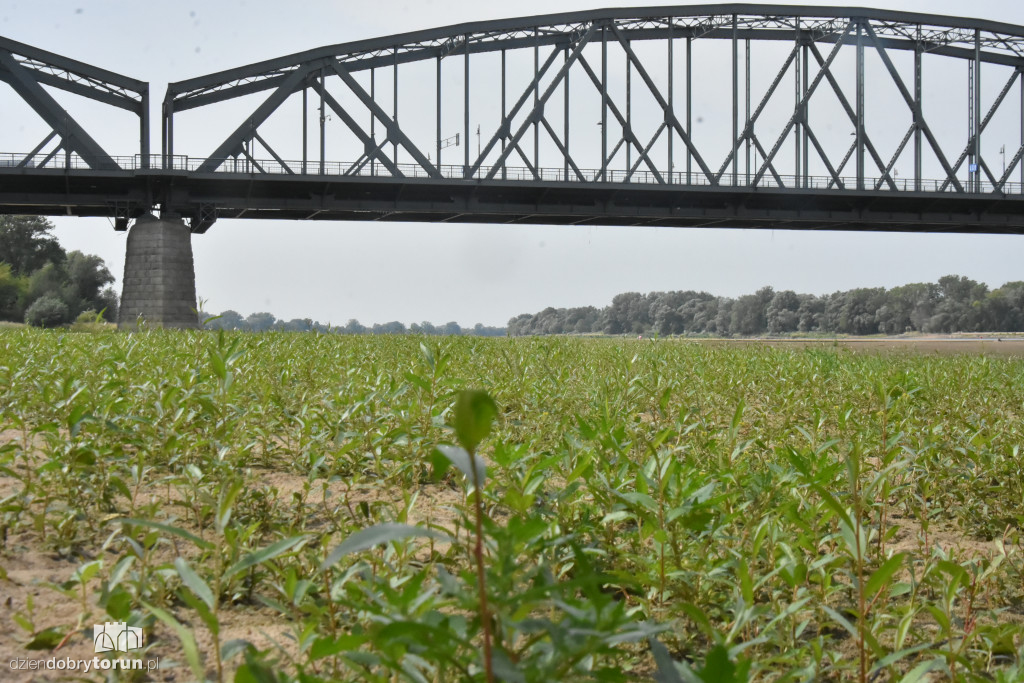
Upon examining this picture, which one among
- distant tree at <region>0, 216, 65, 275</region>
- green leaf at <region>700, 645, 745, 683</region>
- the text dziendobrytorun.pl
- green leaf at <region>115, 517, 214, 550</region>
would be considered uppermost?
distant tree at <region>0, 216, 65, 275</region>

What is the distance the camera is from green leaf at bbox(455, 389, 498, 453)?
678 mm

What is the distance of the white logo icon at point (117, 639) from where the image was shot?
1.53m

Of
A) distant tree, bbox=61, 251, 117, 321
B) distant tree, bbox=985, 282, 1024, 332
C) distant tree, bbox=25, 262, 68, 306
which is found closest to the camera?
distant tree, bbox=25, 262, 68, 306

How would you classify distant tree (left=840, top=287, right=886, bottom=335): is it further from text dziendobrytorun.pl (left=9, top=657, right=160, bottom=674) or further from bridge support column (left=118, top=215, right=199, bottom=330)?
text dziendobrytorun.pl (left=9, top=657, right=160, bottom=674)

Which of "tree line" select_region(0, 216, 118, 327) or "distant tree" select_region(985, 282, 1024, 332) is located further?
"distant tree" select_region(985, 282, 1024, 332)

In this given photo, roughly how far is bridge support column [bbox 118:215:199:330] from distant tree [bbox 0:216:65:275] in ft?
116

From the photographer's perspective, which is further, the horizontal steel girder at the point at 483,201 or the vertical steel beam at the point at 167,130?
the vertical steel beam at the point at 167,130

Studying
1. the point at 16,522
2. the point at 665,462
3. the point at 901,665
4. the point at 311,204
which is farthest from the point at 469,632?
the point at 311,204

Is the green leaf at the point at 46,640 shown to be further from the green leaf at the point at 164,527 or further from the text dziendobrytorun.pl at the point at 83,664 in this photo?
the green leaf at the point at 164,527

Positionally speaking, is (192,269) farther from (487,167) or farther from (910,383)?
(910,383)

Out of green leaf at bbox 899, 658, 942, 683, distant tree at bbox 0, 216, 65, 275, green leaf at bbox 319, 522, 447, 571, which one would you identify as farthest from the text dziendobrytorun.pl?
distant tree at bbox 0, 216, 65, 275

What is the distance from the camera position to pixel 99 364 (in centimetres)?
508

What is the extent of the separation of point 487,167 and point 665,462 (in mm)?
35274

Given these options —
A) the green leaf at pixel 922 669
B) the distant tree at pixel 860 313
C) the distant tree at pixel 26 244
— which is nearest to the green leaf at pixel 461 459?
the green leaf at pixel 922 669
